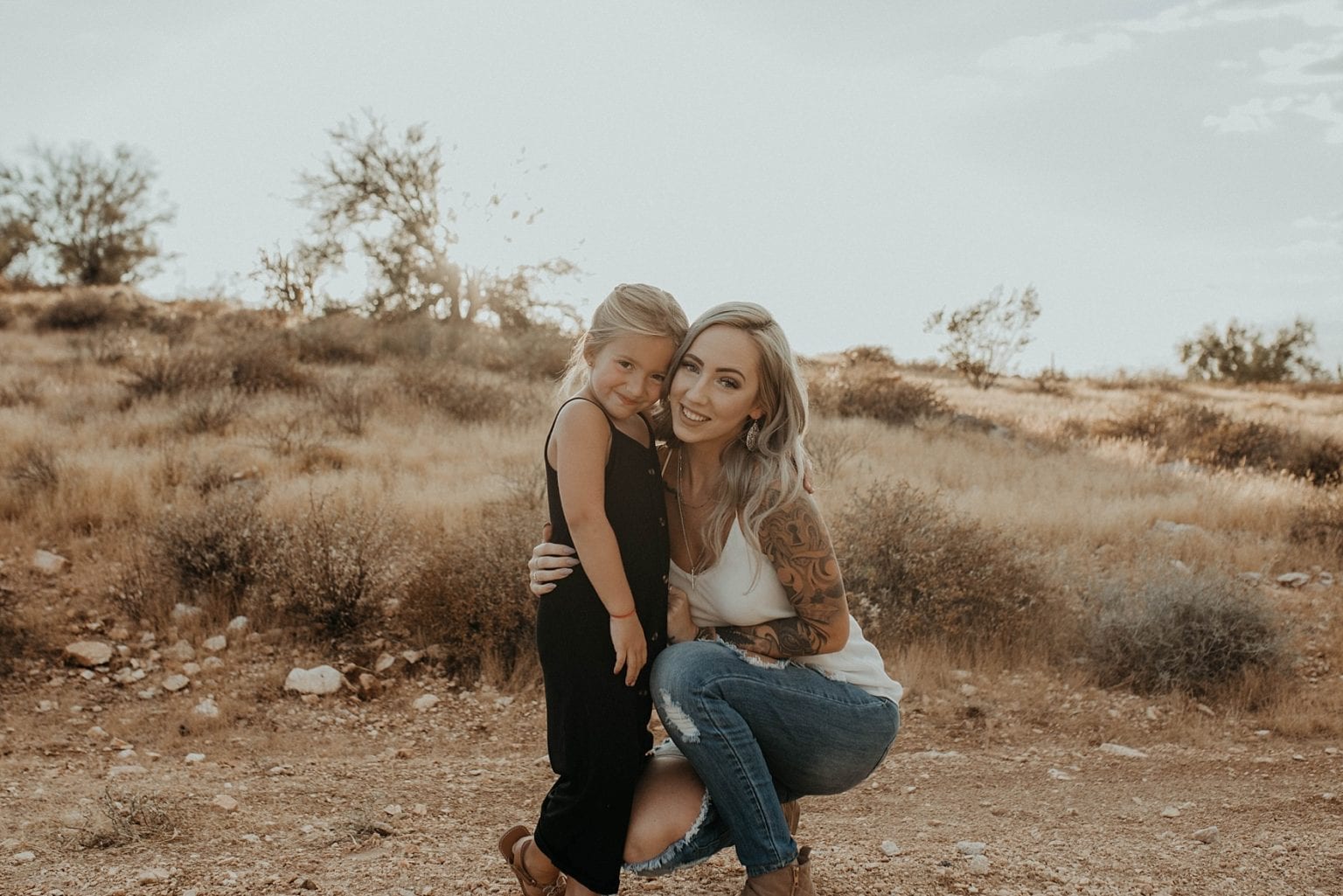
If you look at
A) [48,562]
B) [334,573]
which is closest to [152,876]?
[334,573]

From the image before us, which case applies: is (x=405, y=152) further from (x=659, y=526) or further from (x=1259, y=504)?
(x=659, y=526)

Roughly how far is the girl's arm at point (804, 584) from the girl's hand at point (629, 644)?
312 mm

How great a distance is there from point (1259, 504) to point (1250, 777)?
505 cm

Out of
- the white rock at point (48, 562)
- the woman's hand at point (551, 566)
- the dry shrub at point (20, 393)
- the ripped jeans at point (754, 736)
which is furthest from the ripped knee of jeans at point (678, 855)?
the dry shrub at point (20, 393)

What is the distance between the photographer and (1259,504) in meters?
8.45

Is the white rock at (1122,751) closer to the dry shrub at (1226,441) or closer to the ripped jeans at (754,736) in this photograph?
the ripped jeans at (754,736)

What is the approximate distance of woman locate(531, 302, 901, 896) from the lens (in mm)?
2510

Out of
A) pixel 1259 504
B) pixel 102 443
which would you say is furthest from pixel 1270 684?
pixel 102 443

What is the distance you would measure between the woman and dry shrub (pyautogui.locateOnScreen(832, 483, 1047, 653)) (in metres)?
2.95

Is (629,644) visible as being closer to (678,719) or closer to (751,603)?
(678,719)

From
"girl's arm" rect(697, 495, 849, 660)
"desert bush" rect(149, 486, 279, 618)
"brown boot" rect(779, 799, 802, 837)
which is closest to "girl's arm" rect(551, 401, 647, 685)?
"girl's arm" rect(697, 495, 849, 660)

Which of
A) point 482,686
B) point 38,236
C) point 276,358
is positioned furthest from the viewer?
point 38,236

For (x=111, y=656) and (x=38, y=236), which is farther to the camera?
(x=38, y=236)

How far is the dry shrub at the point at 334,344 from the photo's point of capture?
15.0m
